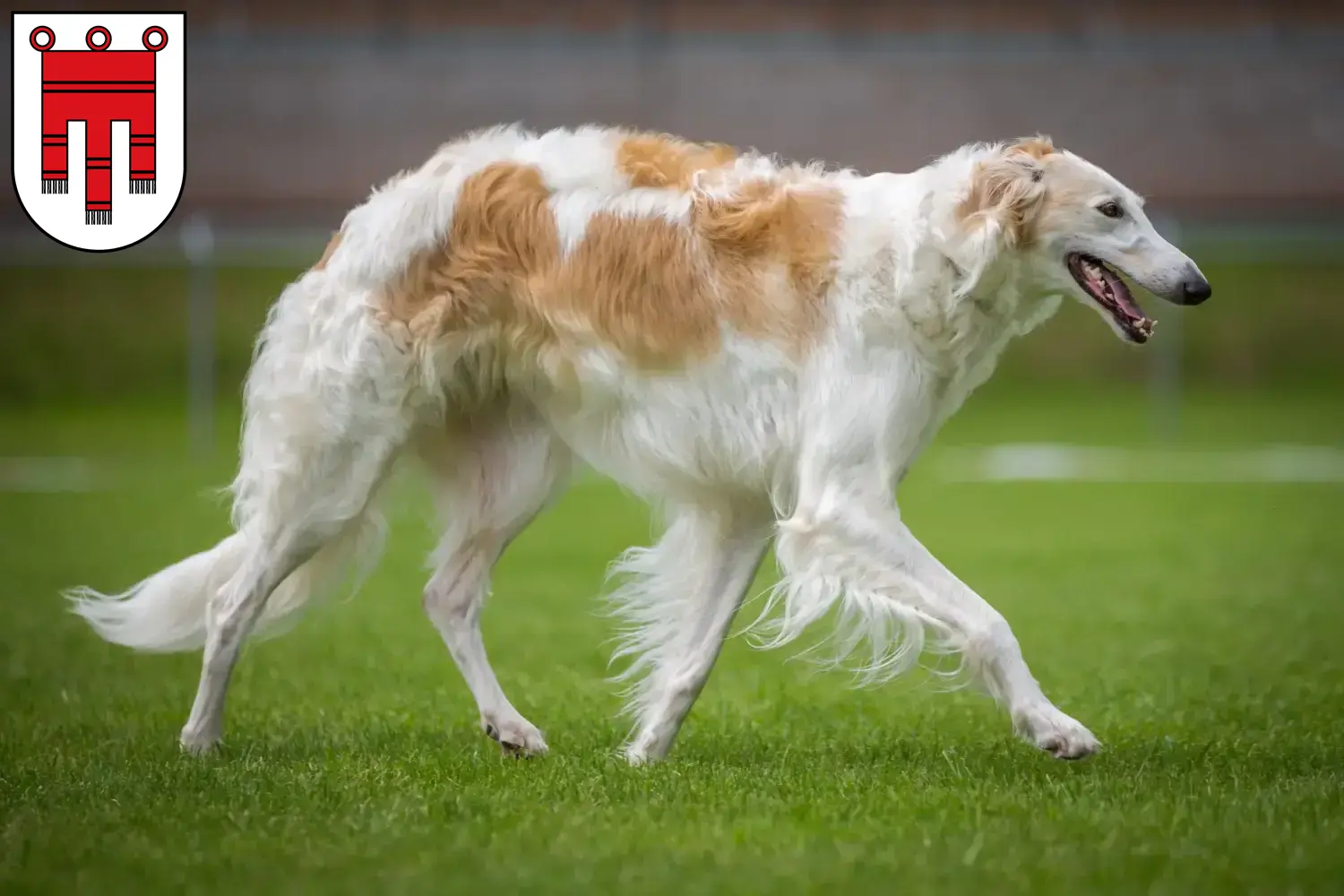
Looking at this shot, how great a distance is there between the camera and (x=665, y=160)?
6.50m

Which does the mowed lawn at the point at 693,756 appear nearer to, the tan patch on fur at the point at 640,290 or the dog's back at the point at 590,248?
the dog's back at the point at 590,248

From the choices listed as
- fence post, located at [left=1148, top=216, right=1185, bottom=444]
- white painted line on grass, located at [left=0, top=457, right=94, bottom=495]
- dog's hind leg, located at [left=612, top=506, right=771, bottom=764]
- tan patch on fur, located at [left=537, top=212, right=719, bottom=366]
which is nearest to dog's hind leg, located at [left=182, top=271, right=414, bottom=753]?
tan patch on fur, located at [left=537, top=212, right=719, bottom=366]

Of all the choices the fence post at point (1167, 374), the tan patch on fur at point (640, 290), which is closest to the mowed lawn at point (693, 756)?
the tan patch on fur at point (640, 290)

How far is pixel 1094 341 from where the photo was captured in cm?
2586

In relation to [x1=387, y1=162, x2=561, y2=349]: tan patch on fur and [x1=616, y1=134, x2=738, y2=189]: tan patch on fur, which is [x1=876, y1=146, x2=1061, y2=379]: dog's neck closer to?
[x1=616, y1=134, x2=738, y2=189]: tan patch on fur

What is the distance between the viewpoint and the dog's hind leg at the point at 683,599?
20.9 feet

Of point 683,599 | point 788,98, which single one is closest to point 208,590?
point 683,599

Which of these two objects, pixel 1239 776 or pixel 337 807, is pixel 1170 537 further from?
pixel 337 807

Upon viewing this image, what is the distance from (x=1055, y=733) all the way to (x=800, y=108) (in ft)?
70.5

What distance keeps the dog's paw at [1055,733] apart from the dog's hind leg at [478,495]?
2.20 metres

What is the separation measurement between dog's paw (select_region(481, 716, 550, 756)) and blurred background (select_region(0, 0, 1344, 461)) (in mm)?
19611

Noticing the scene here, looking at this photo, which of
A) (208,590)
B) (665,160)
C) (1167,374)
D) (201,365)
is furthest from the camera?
(1167,374)

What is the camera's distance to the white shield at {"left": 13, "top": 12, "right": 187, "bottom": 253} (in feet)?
30.5

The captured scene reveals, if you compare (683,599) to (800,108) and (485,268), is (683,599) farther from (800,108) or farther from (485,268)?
(800,108)
